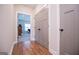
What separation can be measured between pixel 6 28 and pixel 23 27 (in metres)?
0.23

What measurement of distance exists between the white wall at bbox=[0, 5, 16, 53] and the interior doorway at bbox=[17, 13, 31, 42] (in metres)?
0.09

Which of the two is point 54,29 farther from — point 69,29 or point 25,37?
point 25,37

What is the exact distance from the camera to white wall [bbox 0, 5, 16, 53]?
163cm

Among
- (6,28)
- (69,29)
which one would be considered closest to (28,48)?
(6,28)

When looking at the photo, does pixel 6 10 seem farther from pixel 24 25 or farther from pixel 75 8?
pixel 75 8

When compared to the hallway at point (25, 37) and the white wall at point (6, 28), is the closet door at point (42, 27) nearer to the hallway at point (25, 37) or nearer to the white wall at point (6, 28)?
the hallway at point (25, 37)

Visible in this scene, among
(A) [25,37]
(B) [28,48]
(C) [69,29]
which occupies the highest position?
A: (C) [69,29]

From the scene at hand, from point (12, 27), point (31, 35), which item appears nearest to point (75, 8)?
point (31, 35)

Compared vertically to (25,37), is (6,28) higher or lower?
higher

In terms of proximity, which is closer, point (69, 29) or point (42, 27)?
point (69, 29)

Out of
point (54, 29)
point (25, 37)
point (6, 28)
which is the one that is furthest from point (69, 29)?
point (6, 28)

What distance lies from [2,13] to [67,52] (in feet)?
3.25

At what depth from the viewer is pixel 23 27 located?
1718 mm

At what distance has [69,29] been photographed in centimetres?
169
